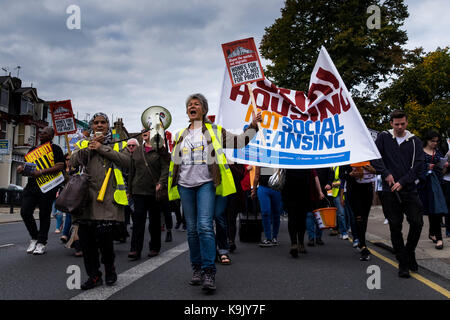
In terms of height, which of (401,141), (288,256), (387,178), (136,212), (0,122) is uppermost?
(0,122)

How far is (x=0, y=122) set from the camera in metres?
37.2

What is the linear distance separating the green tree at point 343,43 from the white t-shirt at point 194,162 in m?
20.3

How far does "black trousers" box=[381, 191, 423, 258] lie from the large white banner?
0.59m

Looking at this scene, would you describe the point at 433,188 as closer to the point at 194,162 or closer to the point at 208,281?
the point at 194,162

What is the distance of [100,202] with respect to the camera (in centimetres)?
426

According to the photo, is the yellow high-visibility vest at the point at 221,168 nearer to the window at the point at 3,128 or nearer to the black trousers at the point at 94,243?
the black trousers at the point at 94,243

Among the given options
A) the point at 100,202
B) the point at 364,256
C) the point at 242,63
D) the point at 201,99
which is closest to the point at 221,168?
the point at 201,99

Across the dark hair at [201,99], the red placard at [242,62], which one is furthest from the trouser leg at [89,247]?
the red placard at [242,62]

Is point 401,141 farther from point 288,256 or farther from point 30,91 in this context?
point 30,91

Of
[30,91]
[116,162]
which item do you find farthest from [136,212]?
[30,91]

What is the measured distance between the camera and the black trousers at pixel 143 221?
607cm

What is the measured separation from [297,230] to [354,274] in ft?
5.51

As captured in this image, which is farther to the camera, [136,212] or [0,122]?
[0,122]

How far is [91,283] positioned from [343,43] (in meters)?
22.1
